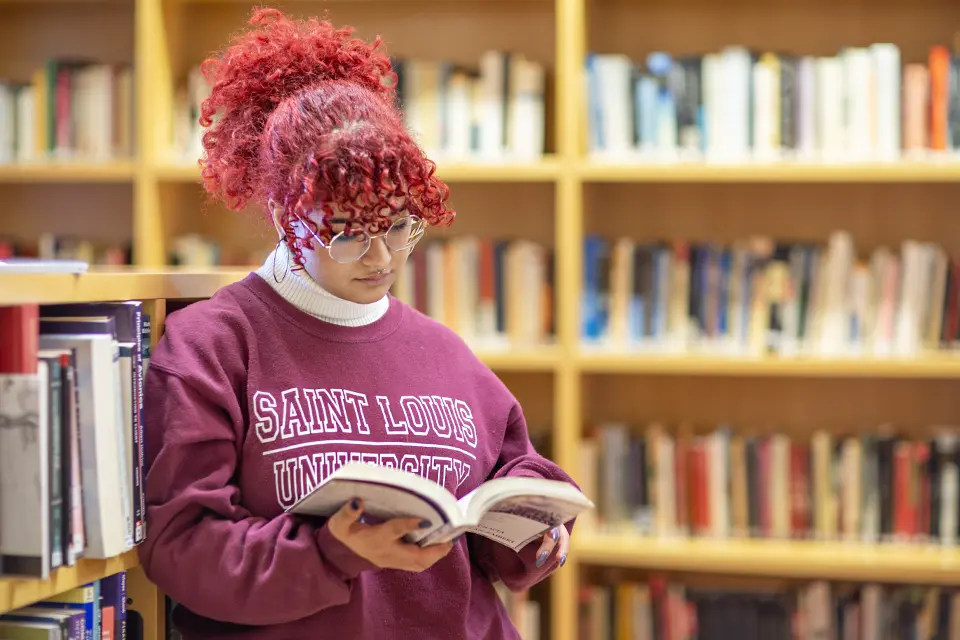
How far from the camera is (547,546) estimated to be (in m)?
1.29

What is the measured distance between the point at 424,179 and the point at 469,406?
1.00ft

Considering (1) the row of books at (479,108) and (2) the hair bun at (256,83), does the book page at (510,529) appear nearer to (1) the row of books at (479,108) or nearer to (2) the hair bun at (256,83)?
(2) the hair bun at (256,83)

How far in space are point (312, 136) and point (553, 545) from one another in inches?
22.1

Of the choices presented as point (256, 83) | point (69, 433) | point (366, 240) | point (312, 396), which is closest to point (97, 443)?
point (69, 433)

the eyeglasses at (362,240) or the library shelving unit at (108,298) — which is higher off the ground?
the eyeglasses at (362,240)

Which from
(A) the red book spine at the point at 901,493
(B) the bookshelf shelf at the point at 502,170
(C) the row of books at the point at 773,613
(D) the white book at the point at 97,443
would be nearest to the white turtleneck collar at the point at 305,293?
(D) the white book at the point at 97,443

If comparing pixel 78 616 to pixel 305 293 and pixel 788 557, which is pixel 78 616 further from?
pixel 788 557

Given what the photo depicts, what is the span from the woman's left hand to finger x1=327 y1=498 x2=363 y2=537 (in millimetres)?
306

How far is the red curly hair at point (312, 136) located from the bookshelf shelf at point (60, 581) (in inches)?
14.5

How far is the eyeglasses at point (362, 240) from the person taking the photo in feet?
3.78

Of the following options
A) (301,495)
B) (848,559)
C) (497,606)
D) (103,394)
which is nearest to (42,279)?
(103,394)

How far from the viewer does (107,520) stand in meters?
1.05

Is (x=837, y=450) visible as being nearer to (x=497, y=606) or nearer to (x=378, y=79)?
(x=497, y=606)

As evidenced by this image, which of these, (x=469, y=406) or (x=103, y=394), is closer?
(x=103, y=394)
